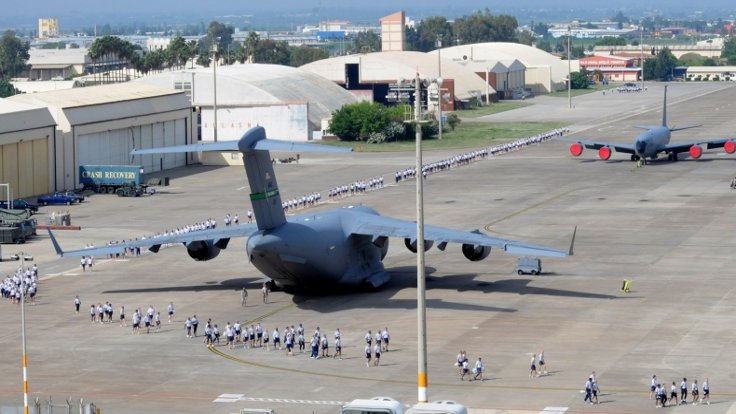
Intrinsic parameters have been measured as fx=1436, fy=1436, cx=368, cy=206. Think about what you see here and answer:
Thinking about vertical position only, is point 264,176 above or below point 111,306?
above

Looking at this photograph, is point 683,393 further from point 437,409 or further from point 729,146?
point 729,146

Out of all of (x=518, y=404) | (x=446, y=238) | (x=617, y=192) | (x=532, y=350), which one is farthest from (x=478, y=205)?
(x=518, y=404)

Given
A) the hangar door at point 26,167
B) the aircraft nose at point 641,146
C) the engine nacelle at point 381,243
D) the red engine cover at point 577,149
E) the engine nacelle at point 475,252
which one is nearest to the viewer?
Result: the engine nacelle at point 475,252

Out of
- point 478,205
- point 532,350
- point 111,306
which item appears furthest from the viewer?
point 478,205

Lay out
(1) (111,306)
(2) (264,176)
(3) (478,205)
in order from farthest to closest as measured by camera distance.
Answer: (3) (478,205) < (1) (111,306) < (2) (264,176)

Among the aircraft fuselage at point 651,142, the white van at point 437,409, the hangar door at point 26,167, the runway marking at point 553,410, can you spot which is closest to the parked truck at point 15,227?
Result: the hangar door at point 26,167

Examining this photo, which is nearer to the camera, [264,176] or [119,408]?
[119,408]

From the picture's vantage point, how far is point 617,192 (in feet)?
407

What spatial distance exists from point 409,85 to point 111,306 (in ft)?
88.5

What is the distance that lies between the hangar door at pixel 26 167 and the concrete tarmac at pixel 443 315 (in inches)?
325

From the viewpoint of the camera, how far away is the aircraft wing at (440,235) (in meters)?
72.6

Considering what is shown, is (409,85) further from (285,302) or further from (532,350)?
(285,302)

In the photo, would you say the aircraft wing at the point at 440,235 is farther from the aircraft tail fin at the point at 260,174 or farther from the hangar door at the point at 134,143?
the hangar door at the point at 134,143

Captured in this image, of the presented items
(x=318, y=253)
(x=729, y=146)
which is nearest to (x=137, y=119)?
(x=729, y=146)
